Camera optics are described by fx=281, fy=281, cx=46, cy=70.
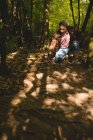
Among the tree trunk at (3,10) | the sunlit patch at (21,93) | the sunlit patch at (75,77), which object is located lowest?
the sunlit patch at (21,93)

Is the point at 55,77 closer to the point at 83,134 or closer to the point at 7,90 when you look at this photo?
the point at 7,90

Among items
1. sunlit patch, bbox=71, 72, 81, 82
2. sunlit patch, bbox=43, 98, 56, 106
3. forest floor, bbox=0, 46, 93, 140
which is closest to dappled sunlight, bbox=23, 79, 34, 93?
forest floor, bbox=0, 46, 93, 140

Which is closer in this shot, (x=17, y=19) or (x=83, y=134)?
(x=83, y=134)

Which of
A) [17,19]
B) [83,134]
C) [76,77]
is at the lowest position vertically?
[83,134]

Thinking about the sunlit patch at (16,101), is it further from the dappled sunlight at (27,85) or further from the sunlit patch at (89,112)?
the sunlit patch at (89,112)

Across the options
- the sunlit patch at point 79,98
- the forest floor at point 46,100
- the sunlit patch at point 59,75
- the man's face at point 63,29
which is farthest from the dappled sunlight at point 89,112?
the man's face at point 63,29

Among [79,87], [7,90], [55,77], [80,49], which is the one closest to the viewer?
[7,90]

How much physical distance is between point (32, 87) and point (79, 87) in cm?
131

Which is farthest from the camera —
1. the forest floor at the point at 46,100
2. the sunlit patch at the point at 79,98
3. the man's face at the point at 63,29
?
the man's face at the point at 63,29

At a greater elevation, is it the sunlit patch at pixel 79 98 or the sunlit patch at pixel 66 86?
the sunlit patch at pixel 66 86

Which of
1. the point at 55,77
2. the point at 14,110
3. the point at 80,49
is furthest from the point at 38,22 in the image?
the point at 14,110

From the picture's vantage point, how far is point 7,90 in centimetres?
728

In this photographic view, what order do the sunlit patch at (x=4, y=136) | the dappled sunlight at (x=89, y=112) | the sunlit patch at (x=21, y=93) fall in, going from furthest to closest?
the sunlit patch at (x=21, y=93)
the dappled sunlight at (x=89, y=112)
the sunlit patch at (x=4, y=136)

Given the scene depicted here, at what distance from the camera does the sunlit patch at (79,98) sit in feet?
22.5
